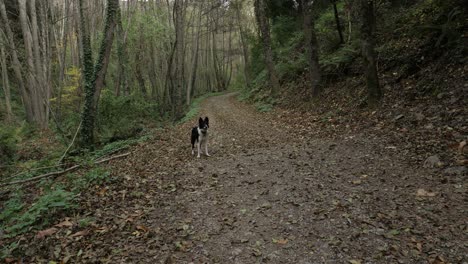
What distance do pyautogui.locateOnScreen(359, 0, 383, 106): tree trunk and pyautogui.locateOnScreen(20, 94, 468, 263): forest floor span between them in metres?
1.84

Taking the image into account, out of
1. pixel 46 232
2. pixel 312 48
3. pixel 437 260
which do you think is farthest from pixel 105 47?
pixel 437 260

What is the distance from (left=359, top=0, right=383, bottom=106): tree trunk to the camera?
8969 millimetres

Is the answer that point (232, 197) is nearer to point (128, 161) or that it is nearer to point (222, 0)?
point (128, 161)

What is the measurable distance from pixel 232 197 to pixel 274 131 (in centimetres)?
587

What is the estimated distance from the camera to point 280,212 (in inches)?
201

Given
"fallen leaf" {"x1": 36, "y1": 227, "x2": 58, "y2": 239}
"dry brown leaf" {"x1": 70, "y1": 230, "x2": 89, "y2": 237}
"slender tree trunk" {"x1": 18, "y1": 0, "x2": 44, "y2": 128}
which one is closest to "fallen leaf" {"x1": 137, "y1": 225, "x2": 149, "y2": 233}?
"dry brown leaf" {"x1": 70, "y1": 230, "x2": 89, "y2": 237}

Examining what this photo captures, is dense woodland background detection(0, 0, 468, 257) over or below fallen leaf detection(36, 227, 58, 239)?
over

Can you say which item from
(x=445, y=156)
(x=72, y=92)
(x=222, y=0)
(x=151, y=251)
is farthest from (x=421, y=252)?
(x=222, y=0)

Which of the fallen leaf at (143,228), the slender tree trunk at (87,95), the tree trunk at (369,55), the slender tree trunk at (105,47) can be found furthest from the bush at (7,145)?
the tree trunk at (369,55)

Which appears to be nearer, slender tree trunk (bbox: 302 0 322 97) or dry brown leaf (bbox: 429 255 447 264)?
dry brown leaf (bbox: 429 255 447 264)

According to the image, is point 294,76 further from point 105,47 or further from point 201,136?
point 201,136

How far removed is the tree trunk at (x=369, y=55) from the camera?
8969mm

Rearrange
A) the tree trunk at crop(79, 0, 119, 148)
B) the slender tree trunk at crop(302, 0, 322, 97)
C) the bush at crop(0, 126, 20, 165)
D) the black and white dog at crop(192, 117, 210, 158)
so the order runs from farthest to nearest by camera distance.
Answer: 1. the slender tree trunk at crop(302, 0, 322, 97)
2. the bush at crop(0, 126, 20, 165)
3. the tree trunk at crop(79, 0, 119, 148)
4. the black and white dog at crop(192, 117, 210, 158)

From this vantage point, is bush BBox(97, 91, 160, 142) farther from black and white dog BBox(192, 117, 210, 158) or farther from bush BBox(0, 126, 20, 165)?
black and white dog BBox(192, 117, 210, 158)
